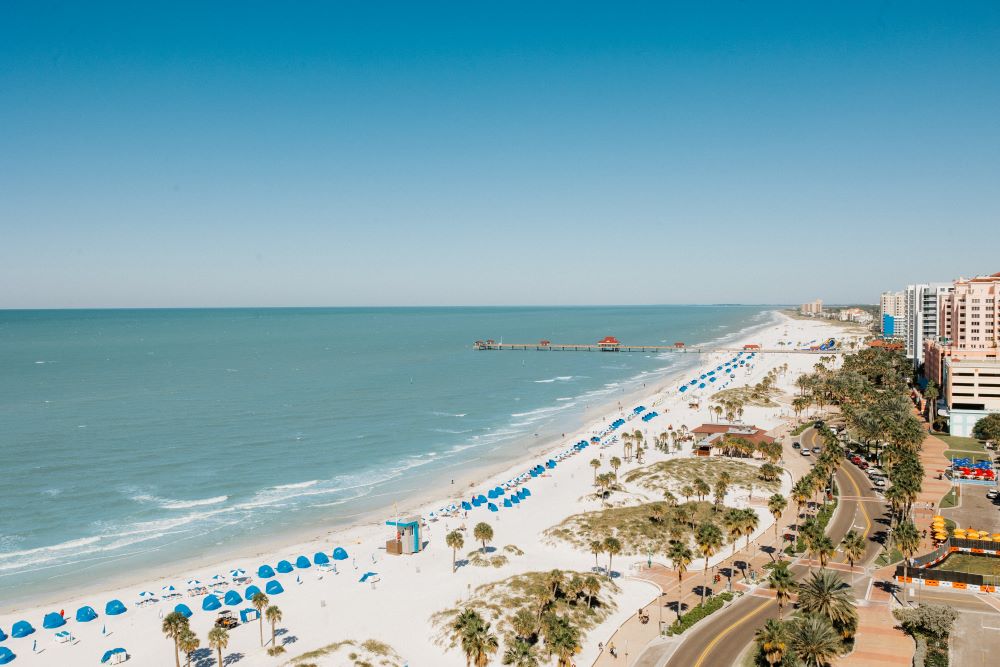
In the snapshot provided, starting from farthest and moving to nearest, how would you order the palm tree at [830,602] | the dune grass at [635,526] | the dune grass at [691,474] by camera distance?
the dune grass at [691,474] → the dune grass at [635,526] → the palm tree at [830,602]

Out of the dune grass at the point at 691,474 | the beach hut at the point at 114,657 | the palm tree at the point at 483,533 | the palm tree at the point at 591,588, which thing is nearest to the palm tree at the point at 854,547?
the palm tree at the point at 591,588

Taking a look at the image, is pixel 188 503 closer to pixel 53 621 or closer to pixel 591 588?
pixel 53 621

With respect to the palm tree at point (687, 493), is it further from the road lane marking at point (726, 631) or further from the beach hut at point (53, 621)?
the beach hut at point (53, 621)

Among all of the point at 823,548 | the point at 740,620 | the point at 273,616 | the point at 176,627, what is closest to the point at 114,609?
the point at 176,627

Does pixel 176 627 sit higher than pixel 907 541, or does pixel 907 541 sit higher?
pixel 907 541

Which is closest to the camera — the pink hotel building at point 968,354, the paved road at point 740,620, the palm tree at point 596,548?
the paved road at point 740,620

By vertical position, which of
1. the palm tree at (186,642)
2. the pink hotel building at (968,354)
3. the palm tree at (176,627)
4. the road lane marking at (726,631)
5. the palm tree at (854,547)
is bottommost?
the road lane marking at (726,631)
